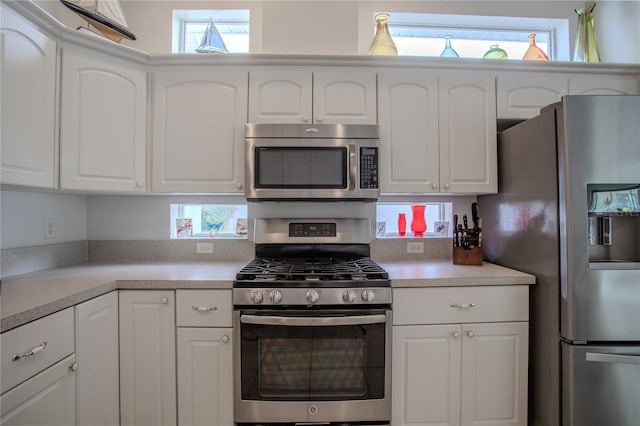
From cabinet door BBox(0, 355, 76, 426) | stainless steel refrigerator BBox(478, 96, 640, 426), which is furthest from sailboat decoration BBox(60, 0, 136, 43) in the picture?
stainless steel refrigerator BBox(478, 96, 640, 426)

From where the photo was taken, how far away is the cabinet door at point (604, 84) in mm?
1941

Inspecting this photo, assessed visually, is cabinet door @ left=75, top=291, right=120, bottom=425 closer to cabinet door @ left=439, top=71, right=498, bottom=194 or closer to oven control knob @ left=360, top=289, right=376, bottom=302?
oven control knob @ left=360, top=289, right=376, bottom=302

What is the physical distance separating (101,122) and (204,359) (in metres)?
1.38

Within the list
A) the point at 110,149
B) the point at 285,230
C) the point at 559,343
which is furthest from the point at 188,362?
the point at 559,343

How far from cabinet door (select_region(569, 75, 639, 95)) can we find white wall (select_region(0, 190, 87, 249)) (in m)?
3.29

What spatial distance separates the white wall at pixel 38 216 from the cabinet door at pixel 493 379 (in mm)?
2388

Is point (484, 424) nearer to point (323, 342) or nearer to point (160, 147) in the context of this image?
point (323, 342)

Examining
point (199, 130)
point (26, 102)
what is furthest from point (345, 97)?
point (26, 102)

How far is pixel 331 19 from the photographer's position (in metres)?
2.00

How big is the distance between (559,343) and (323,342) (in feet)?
3.66

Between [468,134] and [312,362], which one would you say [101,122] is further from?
[468,134]

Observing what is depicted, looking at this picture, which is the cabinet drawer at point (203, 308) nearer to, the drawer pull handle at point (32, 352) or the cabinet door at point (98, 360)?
the cabinet door at point (98, 360)

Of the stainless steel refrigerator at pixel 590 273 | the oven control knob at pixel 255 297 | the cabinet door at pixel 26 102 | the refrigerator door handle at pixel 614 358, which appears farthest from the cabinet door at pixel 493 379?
the cabinet door at pixel 26 102

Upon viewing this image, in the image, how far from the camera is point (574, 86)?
194 cm
